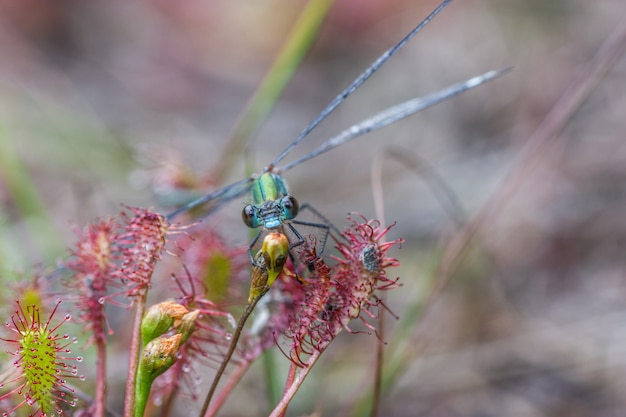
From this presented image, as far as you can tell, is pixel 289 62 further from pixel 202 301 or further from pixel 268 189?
pixel 202 301

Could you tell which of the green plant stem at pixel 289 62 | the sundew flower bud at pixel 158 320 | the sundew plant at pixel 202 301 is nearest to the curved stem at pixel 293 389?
the sundew plant at pixel 202 301

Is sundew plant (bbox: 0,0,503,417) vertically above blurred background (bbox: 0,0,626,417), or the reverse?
blurred background (bbox: 0,0,626,417)

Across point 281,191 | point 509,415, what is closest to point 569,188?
point 509,415

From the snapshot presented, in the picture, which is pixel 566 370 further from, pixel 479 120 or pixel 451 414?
pixel 479 120

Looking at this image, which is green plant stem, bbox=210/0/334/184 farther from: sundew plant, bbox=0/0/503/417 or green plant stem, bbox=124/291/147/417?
green plant stem, bbox=124/291/147/417

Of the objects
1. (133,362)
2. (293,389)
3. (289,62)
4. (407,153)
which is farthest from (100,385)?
(407,153)

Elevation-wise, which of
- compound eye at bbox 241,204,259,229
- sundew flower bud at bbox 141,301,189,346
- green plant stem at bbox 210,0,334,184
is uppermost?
green plant stem at bbox 210,0,334,184

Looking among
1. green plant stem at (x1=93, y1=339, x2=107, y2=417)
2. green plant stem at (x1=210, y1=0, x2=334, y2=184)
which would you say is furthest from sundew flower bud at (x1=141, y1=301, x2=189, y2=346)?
green plant stem at (x1=210, y1=0, x2=334, y2=184)
